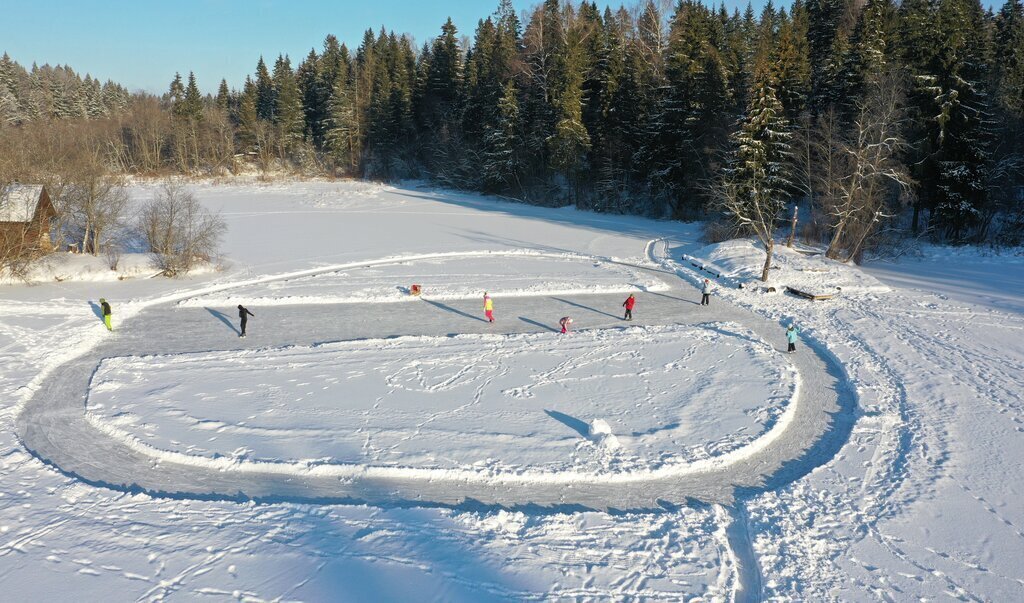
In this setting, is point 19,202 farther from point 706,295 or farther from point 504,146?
point 504,146

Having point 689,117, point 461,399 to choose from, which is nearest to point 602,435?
point 461,399

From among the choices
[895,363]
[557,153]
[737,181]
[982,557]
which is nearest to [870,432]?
[982,557]

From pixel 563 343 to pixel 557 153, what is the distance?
122ft

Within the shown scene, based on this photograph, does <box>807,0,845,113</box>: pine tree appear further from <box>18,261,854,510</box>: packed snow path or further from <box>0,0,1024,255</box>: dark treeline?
<box>18,261,854,510</box>: packed snow path

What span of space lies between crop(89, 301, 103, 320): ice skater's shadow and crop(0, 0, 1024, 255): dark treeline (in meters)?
26.5

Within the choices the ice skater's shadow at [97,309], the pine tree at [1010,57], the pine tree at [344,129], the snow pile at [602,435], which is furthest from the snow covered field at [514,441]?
the pine tree at [344,129]

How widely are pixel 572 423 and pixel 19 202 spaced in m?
27.8

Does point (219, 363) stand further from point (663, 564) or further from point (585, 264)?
point (585, 264)

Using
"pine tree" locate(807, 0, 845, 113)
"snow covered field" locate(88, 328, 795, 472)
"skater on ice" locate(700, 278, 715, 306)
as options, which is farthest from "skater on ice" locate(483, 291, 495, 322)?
"pine tree" locate(807, 0, 845, 113)

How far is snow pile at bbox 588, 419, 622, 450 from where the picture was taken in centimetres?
Result: 1115

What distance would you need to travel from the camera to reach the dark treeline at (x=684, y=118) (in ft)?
103

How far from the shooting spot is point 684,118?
44.5 m

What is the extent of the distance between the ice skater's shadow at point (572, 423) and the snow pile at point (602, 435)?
142 mm

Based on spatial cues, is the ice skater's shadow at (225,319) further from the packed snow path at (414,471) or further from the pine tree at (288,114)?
the pine tree at (288,114)
